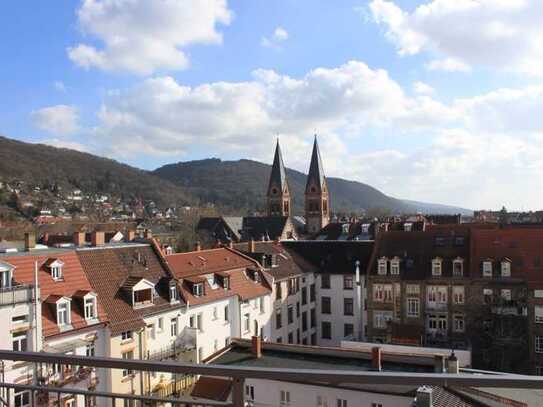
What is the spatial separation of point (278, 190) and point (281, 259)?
50273 millimetres

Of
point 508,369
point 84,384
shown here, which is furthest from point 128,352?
point 508,369

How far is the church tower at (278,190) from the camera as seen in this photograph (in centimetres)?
8988

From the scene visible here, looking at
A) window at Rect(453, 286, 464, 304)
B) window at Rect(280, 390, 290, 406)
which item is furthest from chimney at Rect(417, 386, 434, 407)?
window at Rect(453, 286, 464, 304)

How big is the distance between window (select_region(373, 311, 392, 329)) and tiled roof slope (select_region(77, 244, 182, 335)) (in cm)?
1629

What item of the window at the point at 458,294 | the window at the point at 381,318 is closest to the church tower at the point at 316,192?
the window at the point at 381,318

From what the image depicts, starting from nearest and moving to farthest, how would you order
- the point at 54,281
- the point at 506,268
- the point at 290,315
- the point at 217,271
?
1. the point at 54,281
2. the point at 217,271
3. the point at 506,268
4. the point at 290,315

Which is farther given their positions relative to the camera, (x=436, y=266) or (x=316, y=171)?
(x=316, y=171)

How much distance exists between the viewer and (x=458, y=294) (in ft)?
113

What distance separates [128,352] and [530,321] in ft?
79.5

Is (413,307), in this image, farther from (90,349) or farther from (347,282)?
(90,349)

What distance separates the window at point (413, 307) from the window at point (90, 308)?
22.3 meters

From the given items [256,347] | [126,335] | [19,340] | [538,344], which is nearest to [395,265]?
[538,344]

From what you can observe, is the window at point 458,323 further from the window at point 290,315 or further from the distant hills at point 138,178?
the distant hills at point 138,178

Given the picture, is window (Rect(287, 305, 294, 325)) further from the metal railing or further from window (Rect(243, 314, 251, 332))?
the metal railing
